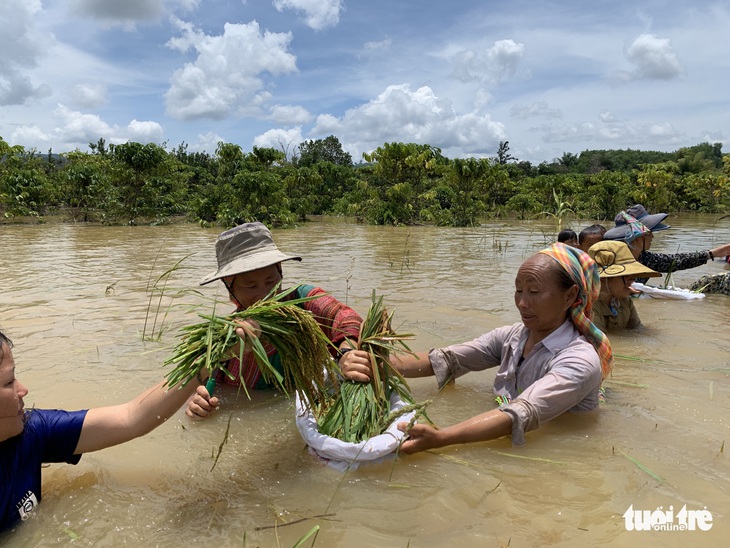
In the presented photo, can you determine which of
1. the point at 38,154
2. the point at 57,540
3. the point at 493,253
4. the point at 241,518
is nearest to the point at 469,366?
the point at 241,518

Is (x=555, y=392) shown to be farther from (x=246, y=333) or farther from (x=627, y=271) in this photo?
(x=627, y=271)

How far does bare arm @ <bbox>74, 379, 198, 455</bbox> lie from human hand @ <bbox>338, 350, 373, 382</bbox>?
0.66 meters

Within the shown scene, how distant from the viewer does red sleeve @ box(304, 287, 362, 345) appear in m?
2.38

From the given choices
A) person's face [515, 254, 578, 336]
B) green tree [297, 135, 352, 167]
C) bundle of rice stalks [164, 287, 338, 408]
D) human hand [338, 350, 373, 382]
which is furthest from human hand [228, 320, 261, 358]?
green tree [297, 135, 352, 167]

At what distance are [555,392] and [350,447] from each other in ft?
2.97

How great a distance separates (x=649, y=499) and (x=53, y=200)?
26.5 m

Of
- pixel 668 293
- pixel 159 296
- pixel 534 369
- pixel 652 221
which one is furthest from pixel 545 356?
pixel 159 296

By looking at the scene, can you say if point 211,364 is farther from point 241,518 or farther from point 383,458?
point 383,458

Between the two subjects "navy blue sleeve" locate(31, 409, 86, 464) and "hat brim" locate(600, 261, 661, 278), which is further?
"hat brim" locate(600, 261, 661, 278)

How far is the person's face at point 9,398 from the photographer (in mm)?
1415

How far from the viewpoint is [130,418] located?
5.79ft

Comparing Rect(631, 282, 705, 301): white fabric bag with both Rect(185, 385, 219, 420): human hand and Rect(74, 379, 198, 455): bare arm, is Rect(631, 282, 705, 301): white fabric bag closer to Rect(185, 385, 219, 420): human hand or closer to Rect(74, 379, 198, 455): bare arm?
Rect(185, 385, 219, 420): human hand

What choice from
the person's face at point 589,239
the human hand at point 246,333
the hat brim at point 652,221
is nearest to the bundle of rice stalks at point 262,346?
the human hand at point 246,333

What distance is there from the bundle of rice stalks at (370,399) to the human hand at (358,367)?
26 millimetres
